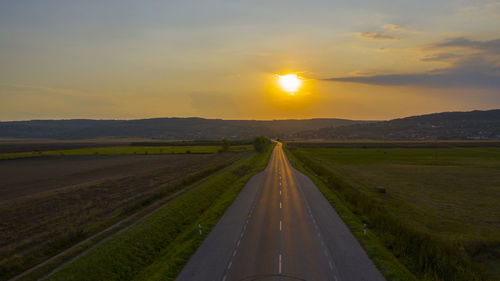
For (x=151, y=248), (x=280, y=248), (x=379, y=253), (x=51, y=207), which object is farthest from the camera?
(x=51, y=207)

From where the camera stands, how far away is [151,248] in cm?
2023

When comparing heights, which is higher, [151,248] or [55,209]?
[55,209]

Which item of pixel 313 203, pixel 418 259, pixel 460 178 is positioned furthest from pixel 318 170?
pixel 418 259

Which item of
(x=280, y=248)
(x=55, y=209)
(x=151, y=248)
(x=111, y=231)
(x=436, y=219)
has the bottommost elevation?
(x=436, y=219)

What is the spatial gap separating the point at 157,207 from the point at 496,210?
3672cm

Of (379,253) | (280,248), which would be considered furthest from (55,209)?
(379,253)

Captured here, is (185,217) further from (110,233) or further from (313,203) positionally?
(313,203)

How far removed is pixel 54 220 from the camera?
27.1 m

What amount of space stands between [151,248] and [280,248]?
9462 mm

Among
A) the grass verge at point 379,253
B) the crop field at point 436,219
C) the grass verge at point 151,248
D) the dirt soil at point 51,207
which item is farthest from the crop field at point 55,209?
the crop field at point 436,219

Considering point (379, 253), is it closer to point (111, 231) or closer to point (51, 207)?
point (111, 231)

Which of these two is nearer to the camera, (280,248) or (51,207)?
(280,248)

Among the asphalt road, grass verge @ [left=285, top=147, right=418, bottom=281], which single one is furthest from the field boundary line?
grass verge @ [left=285, top=147, right=418, bottom=281]

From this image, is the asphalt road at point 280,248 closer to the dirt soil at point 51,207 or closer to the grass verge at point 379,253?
the grass verge at point 379,253
